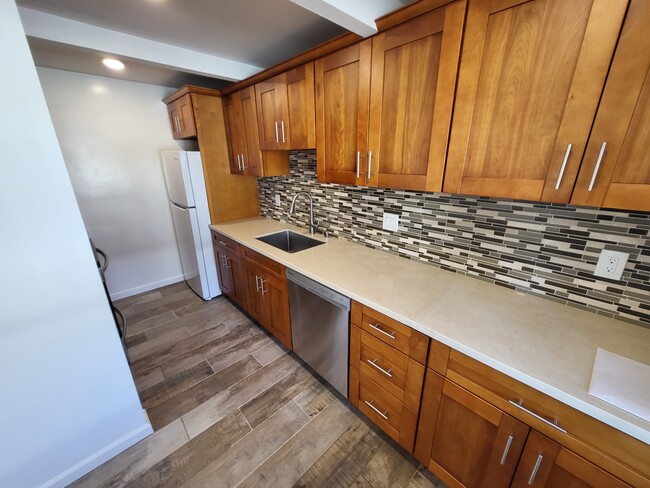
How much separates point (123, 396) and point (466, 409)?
1782 mm

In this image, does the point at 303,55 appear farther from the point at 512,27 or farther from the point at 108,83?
the point at 108,83

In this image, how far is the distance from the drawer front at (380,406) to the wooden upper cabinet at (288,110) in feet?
5.12

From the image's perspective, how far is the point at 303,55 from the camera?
1623 millimetres

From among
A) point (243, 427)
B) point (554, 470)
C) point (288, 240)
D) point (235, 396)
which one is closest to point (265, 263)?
point (288, 240)

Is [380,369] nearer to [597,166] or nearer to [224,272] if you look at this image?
[597,166]

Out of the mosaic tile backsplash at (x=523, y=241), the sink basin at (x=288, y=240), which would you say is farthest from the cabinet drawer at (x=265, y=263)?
the mosaic tile backsplash at (x=523, y=241)

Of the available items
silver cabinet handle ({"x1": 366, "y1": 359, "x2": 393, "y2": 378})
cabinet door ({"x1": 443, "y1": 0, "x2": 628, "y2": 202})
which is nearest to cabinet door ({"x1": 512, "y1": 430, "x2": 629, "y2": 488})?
silver cabinet handle ({"x1": 366, "y1": 359, "x2": 393, "y2": 378})

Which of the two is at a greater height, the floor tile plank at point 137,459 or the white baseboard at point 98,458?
the white baseboard at point 98,458

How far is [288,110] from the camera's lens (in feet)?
6.18

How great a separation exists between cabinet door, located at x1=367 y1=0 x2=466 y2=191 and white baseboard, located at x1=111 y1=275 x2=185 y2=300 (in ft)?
10.6

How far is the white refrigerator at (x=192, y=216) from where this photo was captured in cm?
256

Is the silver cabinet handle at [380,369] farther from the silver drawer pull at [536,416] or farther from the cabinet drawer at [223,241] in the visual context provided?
the cabinet drawer at [223,241]

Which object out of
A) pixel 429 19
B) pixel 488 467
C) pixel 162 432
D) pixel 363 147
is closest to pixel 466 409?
pixel 488 467

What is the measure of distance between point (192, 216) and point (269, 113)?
1354mm
